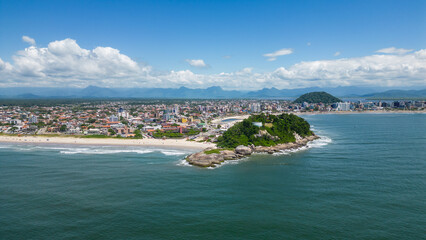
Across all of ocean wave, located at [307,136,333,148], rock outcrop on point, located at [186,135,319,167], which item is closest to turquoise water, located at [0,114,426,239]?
rock outcrop on point, located at [186,135,319,167]

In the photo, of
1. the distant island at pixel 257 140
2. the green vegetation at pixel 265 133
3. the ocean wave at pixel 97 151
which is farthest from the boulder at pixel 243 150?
the ocean wave at pixel 97 151

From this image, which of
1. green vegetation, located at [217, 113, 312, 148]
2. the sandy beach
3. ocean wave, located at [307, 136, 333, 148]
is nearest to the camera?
green vegetation, located at [217, 113, 312, 148]

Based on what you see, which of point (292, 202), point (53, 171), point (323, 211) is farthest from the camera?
point (53, 171)

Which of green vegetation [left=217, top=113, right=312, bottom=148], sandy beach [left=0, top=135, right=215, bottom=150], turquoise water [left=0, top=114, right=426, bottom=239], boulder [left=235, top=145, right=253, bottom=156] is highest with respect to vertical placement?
green vegetation [left=217, top=113, right=312, bottom=148]

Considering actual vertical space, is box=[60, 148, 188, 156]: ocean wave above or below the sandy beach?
below

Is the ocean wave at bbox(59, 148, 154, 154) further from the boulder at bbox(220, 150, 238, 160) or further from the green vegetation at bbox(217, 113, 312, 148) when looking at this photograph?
the green vegetation at bbox(217, 113, 312, 148)

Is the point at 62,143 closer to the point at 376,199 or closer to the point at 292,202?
the point at 292,202

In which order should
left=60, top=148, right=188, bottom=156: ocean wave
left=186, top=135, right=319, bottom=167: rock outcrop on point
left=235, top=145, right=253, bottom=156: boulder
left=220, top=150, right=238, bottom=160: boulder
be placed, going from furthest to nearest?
left=60, top=148, right=188, bottom=156: ocean wave → left=235, top=145, right=253, bottom=156: boulder → left=220, top=150, right=238, bottom=160: boulder → left=186, top=135, right=319, bottom=167: rock outcrop on point

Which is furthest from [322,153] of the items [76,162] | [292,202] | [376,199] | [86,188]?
[76,162]
